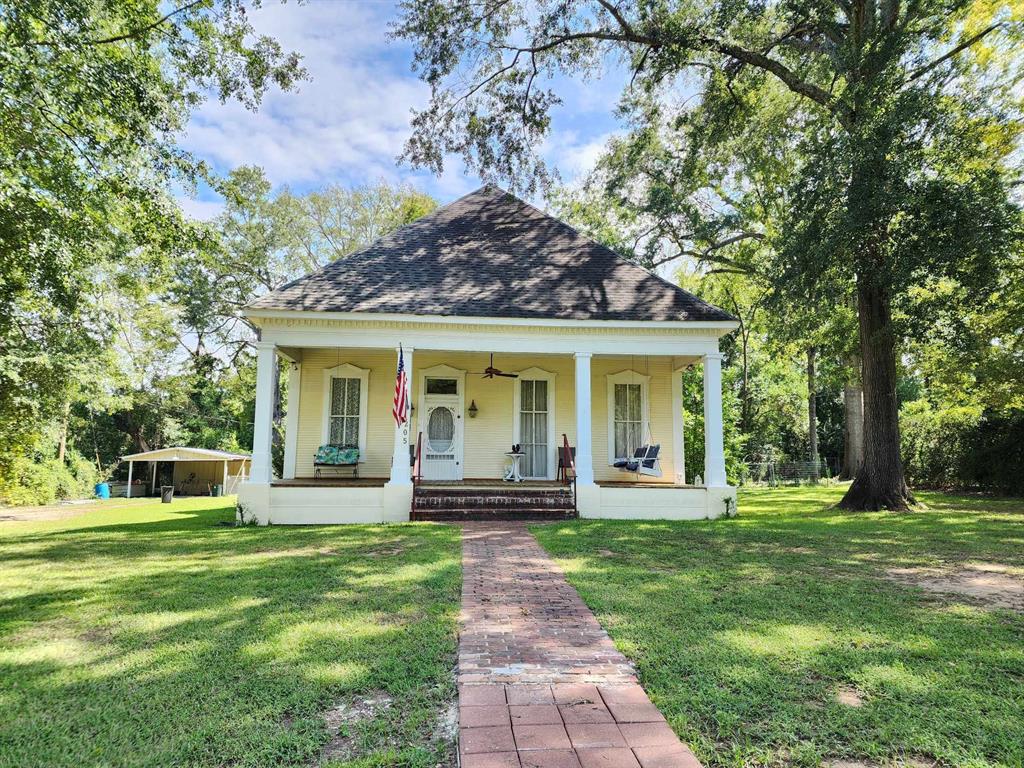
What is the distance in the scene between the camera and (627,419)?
14.2 meters

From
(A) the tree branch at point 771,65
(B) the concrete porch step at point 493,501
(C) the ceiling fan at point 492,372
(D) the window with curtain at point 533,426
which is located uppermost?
→ (A) the tree branch at point 771,65

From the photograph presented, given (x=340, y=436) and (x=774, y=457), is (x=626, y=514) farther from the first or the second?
(x=774, y=457)

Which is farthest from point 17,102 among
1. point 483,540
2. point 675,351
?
point 675,351

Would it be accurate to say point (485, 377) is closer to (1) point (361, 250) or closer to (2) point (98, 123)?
(1) point (361, 250)

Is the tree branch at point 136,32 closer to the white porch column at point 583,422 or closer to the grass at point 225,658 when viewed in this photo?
the grass at point 225,658

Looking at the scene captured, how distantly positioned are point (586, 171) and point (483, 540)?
15.1 m

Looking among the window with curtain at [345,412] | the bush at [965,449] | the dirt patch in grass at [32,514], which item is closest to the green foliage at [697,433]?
the bush at [965,449]

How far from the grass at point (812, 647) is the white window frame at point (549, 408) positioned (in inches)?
222

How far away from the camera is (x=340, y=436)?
44.6 ft

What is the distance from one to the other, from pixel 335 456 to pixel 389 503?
262cm

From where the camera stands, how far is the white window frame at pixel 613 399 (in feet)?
46.1

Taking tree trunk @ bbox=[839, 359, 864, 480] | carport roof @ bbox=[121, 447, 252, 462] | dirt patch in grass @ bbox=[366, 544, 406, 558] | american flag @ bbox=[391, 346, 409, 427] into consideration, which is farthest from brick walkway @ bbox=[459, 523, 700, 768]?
carport roof @ bbox=[121, 447, 252, 462]

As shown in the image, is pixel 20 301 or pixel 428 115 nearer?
pixel 20 301

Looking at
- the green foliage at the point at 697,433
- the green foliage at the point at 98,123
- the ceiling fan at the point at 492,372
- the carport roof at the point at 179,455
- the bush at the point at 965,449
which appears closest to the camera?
the green foliage at the point at 98,123
